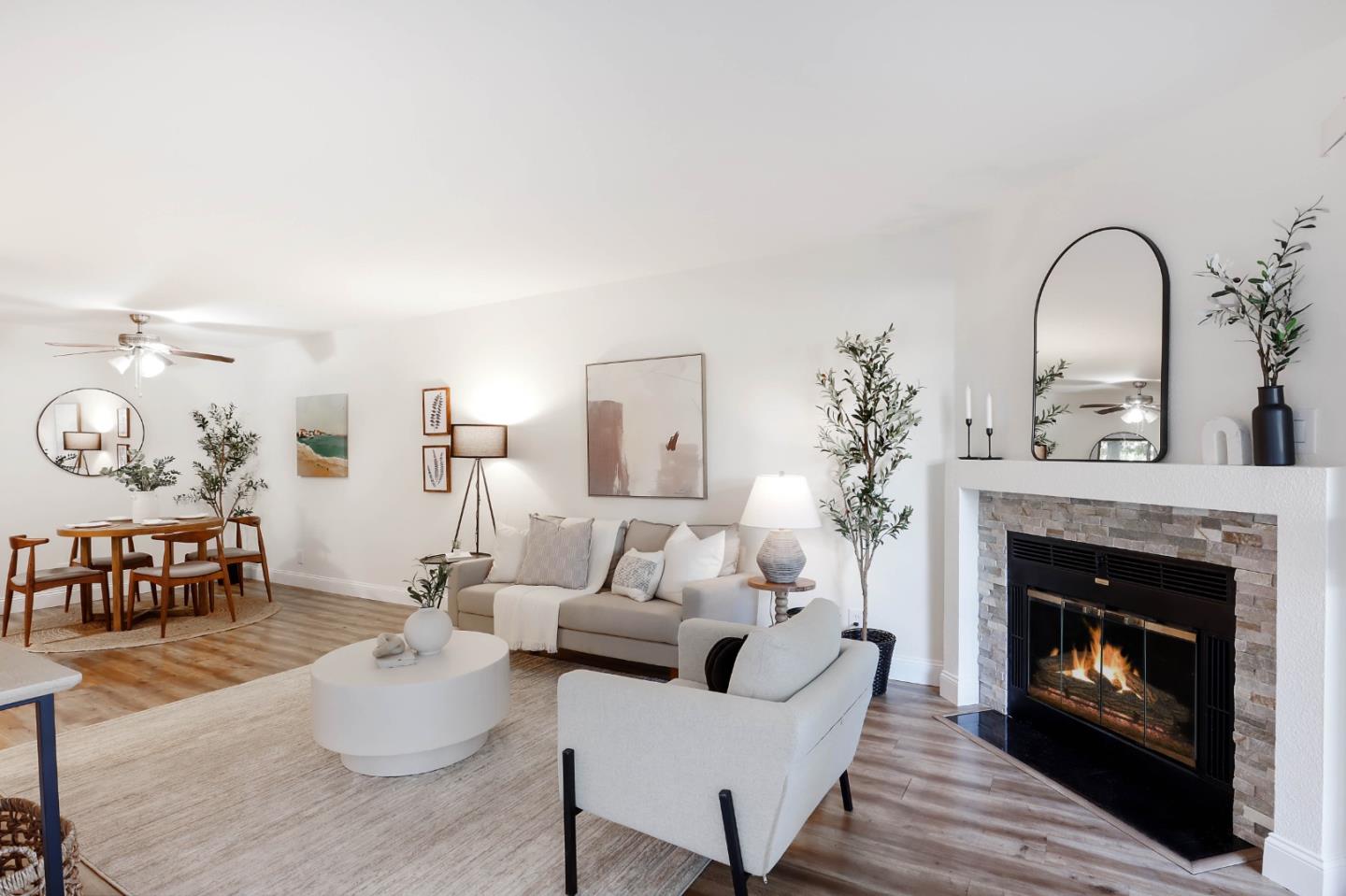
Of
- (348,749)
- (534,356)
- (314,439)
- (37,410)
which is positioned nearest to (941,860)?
(348,749)

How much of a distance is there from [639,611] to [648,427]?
1455 mm

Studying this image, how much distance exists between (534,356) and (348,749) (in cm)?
337

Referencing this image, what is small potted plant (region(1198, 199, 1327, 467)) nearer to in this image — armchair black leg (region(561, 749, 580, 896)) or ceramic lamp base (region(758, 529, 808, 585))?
ceramic lamp base (region(758, 529, 808, 585))

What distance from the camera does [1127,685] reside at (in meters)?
2.95

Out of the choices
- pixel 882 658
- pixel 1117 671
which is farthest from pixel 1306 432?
pixel 882 658

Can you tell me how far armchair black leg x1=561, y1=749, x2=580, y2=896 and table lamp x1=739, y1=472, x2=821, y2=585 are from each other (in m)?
1.91

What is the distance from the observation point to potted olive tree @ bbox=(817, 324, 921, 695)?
3.86 metres

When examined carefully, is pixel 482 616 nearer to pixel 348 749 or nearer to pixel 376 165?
pixel 348 749

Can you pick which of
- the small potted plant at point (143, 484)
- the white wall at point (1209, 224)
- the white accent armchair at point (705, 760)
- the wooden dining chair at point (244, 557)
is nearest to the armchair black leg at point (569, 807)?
the white accent armchair at point (705, 760)

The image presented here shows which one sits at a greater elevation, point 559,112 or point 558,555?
point 559,112

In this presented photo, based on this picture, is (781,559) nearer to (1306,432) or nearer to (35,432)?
(1306,432)

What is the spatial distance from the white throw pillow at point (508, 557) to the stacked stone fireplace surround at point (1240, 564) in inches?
127

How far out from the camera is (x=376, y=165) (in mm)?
2980

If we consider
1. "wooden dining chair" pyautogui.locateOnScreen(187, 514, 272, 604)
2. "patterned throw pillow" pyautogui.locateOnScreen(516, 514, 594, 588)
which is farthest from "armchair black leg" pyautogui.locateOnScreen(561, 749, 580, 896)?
"wooden dining chair" pyautogui.locateOnScreen(187, 514, 272, 604)
